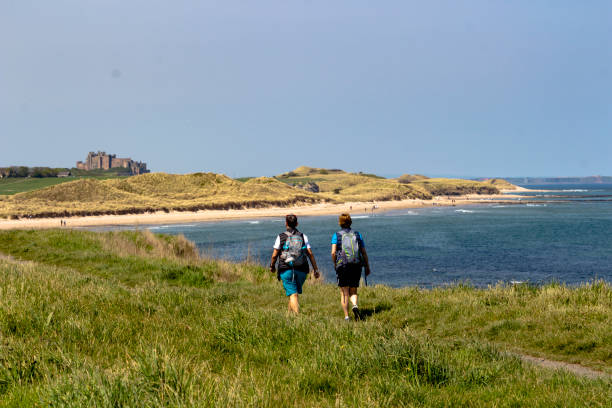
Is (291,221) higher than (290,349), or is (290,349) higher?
(291,221)

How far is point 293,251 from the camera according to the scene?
9.41m

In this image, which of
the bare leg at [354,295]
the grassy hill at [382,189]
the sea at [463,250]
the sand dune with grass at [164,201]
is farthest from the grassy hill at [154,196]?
the bare leg at [354,295]

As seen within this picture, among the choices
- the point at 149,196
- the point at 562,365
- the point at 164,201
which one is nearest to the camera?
the point at 562,365

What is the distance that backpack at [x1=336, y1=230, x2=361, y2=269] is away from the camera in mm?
9359

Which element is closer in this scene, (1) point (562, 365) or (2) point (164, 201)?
(1) point (562, 365)

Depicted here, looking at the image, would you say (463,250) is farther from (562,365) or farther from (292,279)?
(562,365)

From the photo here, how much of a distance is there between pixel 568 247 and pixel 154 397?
4501 centimetres

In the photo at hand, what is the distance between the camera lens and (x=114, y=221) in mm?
68062

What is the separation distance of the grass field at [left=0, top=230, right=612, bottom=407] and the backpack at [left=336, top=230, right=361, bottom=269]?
1.46m

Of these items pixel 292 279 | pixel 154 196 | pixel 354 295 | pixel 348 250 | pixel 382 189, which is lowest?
pixel 354 295

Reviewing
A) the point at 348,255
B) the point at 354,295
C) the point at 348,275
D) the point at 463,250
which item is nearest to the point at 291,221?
the point at 348,255

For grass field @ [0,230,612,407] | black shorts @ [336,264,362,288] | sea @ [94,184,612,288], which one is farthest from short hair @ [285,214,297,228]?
sea @ [94,184,612,288]

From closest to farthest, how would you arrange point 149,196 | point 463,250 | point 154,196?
point 463,250, point 149,196, point 154,196

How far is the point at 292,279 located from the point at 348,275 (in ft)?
3.47
